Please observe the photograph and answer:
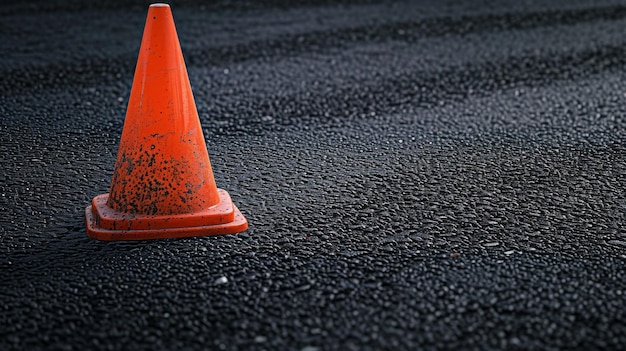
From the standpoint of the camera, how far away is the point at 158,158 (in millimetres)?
2943

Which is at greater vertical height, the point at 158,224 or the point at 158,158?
the point at 158,158

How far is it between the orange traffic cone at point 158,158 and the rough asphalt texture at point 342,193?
0.29ft

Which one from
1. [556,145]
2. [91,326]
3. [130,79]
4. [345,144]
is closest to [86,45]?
[130,79]

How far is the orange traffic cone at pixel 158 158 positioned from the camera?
2.92 meters

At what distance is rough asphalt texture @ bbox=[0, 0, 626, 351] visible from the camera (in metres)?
2.34

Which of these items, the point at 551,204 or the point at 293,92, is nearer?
the point at 551,204

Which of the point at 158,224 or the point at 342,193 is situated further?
the point at 342,193

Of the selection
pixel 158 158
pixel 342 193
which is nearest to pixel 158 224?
pixel 158 158

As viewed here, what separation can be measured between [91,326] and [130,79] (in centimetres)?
327

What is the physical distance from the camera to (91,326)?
2303 millimetres

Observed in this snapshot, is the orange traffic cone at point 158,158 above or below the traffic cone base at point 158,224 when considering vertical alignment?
above

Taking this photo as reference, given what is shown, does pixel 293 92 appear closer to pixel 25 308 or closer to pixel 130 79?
Result: pixel 130 79

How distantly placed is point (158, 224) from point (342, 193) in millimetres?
878

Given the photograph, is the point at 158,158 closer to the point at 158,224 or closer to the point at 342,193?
the point at 158,224
